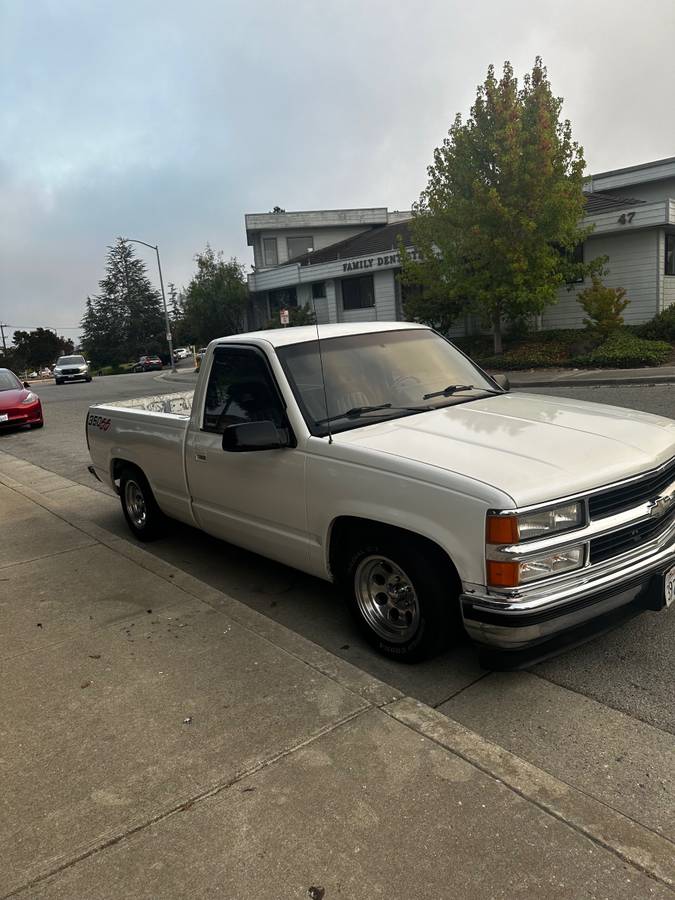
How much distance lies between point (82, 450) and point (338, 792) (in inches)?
425

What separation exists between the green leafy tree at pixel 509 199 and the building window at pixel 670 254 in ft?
12.5

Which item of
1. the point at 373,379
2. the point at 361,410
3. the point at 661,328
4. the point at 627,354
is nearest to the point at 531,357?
the point at 627,354

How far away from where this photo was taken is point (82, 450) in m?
12.2

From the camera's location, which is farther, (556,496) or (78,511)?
(78,511)

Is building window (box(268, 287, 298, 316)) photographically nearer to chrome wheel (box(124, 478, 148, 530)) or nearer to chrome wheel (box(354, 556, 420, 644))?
chrome wheel (box(124, 478, 148, 530))

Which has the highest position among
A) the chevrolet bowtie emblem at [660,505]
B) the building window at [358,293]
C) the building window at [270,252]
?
the building window at [270,252]

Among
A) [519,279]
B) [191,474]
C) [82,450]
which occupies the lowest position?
[82,450]

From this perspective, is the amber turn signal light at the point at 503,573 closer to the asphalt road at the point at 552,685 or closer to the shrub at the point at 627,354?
the asphalt road at the point at 552,685

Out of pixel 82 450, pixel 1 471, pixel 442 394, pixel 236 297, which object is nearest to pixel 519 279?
pixel 82 450

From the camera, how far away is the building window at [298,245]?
44000mm

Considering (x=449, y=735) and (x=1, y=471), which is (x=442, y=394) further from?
(x=1, y=471)

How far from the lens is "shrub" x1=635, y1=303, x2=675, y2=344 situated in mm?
19797

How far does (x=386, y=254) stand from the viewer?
29844 millimetres

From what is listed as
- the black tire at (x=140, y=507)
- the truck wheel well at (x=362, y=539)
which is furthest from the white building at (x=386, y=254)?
the truck wheel well at (x=362, y=539)
